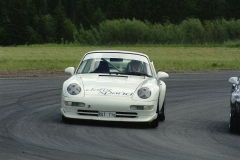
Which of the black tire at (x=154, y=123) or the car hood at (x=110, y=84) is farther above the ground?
the car hood at (x=110, y=84)

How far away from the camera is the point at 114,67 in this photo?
14.5 meters

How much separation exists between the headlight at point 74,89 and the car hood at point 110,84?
11 cm

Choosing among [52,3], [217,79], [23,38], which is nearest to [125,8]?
[52,3]

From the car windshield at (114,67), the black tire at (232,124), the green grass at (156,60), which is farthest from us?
the green grass at (156,60)

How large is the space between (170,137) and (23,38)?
123156 mm

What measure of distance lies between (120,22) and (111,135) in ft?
326

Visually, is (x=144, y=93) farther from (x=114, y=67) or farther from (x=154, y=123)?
(x=114, y=67)

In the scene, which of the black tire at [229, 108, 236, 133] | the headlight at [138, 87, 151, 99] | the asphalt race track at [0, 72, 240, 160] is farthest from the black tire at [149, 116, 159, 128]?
the black tire at [229, 108, 236, 133]

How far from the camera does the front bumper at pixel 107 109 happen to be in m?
12.9

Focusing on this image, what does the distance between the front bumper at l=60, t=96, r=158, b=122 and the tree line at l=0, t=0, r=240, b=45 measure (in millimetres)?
93621

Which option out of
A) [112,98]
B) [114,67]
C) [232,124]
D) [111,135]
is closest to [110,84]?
[112,98]

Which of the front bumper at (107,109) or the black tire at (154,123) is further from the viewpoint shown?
the black tire at (154,123)

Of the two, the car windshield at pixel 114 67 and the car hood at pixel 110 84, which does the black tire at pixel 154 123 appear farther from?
the car windshield at pixel 114 67

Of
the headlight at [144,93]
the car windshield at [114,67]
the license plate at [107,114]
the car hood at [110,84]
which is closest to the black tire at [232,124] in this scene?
the headlight at [144,93]
